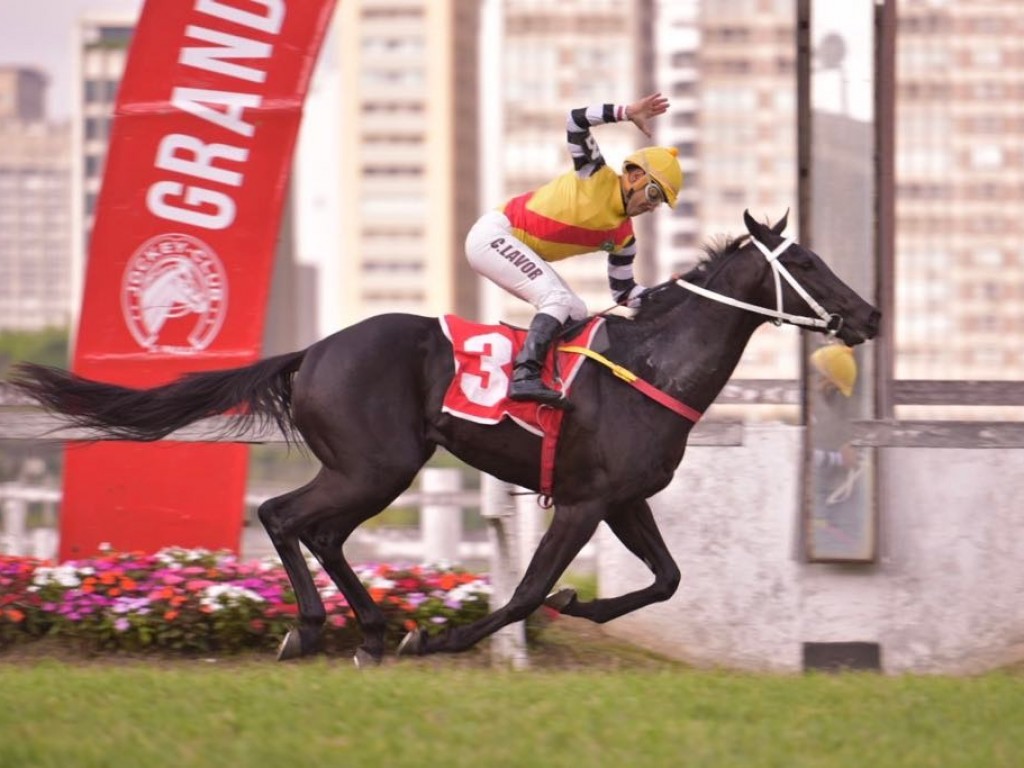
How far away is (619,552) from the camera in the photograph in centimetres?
923

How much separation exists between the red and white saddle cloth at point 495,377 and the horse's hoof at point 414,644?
972 millimetres

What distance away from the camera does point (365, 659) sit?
792 cm

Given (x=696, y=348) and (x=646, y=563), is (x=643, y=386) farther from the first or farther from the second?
(x=646, y=563)

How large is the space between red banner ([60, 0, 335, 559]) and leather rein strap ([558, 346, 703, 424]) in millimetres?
2329

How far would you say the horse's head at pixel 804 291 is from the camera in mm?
7875

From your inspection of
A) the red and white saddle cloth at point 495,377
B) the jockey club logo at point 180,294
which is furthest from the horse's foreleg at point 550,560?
the jockey club logo at point 180,294

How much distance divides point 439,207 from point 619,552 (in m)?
143

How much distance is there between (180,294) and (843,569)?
367 centimetres

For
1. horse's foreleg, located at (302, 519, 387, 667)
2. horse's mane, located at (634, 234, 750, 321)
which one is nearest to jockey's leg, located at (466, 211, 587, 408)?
horse's mane, located at (634, 234, 750, 321)

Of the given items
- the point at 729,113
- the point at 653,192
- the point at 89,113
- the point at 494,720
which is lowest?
the point at 494,720

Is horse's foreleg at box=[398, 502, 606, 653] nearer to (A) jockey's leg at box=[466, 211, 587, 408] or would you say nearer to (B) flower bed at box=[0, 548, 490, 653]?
(A) jockey's leg at box=[466, 211, 587, 408]

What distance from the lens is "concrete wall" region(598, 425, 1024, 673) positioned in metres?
8.87

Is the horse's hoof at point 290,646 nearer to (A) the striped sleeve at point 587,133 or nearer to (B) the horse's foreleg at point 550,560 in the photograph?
(B) the horse's foreleg at point 550,560

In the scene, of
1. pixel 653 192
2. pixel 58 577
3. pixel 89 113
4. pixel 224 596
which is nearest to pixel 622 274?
pixel 653 192
